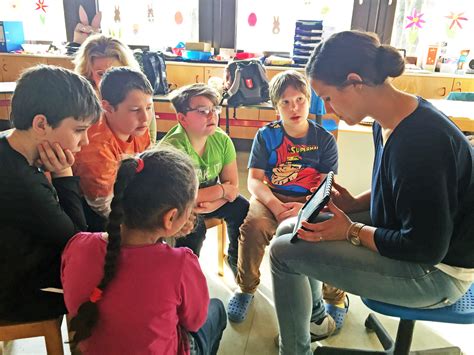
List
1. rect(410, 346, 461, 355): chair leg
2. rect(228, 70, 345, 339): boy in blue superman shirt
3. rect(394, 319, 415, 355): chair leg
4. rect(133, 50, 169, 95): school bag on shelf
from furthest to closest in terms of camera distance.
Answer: rect(133, 50, 169, 95): school bag on shelf < rect(228, 70, 345, 339): boy in blue superman shirt < rect(410, 346, 461, 355): chair leg < rect(394, 319, 415, 355): chair leg

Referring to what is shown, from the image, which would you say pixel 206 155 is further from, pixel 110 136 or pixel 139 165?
pixel 139 165

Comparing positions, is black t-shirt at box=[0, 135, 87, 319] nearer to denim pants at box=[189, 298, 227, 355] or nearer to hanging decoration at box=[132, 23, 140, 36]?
denim pants at box=[189, 298, 227, 355]

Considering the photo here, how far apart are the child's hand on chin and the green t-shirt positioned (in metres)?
0.55

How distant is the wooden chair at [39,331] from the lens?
991mm

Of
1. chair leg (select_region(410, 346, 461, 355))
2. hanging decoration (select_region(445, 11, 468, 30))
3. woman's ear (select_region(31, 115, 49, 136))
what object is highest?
hanging decoration (select_region(445, 11, 468, 30))

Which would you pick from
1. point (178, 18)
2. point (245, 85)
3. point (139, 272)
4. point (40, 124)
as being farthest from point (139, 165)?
point (178, 18)

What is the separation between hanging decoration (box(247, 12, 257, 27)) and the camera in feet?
12.9

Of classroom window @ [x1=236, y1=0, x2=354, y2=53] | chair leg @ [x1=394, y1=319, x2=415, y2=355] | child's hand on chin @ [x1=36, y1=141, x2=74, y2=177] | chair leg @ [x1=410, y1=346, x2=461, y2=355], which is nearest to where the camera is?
child's hand on chin @ [x1=36, y1=141, x2=74, y2=177]

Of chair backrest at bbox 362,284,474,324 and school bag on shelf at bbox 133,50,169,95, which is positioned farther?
school bag on shelf at bbox 133,50,169,95

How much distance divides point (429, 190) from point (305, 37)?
290cm

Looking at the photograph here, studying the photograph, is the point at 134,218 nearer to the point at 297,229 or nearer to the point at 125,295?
the point at 125,295

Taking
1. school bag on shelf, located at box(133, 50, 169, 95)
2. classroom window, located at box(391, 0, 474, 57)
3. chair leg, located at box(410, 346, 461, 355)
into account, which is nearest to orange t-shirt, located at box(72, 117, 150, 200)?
chair leg, located at box(410, 346, 461, 355)

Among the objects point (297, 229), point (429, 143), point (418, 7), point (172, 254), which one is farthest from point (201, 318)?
point (418, 7)

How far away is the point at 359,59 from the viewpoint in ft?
3.43
